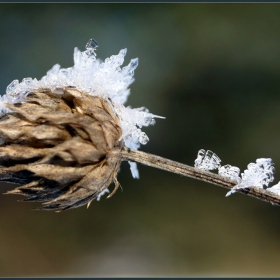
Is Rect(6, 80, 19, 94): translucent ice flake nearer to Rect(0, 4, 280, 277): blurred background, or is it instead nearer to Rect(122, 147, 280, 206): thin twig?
Rect(122, 147, 280, 206): thin twig

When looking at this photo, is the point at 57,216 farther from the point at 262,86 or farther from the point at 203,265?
the point at 262,86

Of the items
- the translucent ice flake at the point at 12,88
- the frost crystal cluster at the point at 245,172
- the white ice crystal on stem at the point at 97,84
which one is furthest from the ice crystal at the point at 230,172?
the translucent ice flake at the point at 12,88

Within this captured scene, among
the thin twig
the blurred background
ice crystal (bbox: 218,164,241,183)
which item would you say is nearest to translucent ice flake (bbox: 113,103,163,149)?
the thin twig

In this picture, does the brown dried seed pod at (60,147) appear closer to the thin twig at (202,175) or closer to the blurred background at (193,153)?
the thin twig at (202,175)

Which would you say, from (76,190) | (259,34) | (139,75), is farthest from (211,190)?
(76,190)

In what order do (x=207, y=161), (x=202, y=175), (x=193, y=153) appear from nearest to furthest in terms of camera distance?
(x=202, y=175)
(x=207, y=161)
(x=193, y=153)

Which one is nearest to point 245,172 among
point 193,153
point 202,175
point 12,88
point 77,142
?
point 202,175

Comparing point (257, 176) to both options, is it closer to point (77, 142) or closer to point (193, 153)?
point (77, 142)
